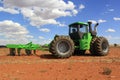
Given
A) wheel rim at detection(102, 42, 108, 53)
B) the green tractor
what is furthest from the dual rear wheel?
wheel rim at detection(102, 42, 108, 53)

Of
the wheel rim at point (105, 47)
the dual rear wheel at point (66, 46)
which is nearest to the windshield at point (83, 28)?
the dual rear wheel at point (66, 46)

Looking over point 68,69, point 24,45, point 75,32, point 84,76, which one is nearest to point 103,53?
point 75,32

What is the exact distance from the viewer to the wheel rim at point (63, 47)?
1980cm

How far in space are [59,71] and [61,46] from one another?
279 inches

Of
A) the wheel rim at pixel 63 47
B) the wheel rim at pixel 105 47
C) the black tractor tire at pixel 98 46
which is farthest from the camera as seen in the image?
the wheel rim at pixel 105 47

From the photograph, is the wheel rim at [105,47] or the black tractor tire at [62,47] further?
the wheel rim at [105,47]

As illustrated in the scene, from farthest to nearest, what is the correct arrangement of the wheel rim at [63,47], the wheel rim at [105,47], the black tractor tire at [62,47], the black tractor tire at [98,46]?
the wheel rim at [105,47] → the black tractor tire at [98,46] → the wheel rim at [63,47] → the black tractor tire at [62,47]

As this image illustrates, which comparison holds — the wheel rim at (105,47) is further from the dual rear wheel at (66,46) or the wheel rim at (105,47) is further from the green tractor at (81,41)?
the dual rear wheel at (66,46)

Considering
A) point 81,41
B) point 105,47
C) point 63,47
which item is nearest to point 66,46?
point 63,47

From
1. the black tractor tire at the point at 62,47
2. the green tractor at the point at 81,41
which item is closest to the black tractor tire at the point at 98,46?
the green tractor at the point at 81,41

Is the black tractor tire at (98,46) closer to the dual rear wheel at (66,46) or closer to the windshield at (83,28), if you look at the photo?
the dual rear wheel at (66,46)

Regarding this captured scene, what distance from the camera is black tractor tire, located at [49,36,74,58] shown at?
19.5 metres

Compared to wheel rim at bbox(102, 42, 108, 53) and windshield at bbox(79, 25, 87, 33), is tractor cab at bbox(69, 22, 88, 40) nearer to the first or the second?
windshield at bbox(79, 25, 87, 33)

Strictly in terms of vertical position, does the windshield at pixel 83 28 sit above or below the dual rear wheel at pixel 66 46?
above
